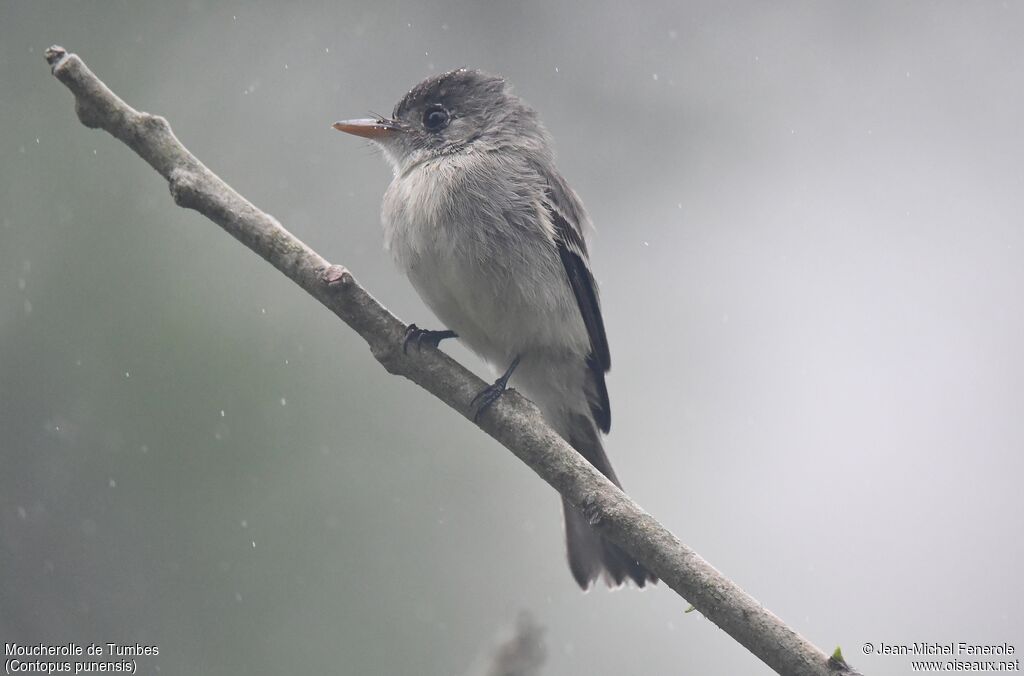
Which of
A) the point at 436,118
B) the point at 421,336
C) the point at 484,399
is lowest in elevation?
the point at 484,399

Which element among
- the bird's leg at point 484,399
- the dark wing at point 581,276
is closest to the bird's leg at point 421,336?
the bird's leg at point 484,399

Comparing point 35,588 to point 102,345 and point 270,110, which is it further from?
point 270,110

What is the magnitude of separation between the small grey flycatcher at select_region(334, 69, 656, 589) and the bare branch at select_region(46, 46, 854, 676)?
536 millimetres

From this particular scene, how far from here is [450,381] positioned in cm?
323

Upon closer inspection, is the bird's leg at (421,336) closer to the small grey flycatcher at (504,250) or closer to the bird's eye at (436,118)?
the small grey flycatcher at (504,250)

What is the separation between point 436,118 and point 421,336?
1392mm

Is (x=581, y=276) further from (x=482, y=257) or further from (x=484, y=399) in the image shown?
(x=484, y=399)

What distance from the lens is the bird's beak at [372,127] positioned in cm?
441

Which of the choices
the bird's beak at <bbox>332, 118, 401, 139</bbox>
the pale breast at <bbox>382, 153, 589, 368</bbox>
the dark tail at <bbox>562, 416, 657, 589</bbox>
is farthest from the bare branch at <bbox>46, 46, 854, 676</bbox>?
the bird's beak at <bbox>332, 118, 401, 139</bbox>

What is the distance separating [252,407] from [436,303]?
1878 millimetres

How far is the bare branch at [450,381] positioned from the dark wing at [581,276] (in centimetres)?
116

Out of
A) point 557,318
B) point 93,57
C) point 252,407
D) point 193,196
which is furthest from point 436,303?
point 93,57

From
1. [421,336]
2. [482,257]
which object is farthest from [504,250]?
[421,336]

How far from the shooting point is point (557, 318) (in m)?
4.23
